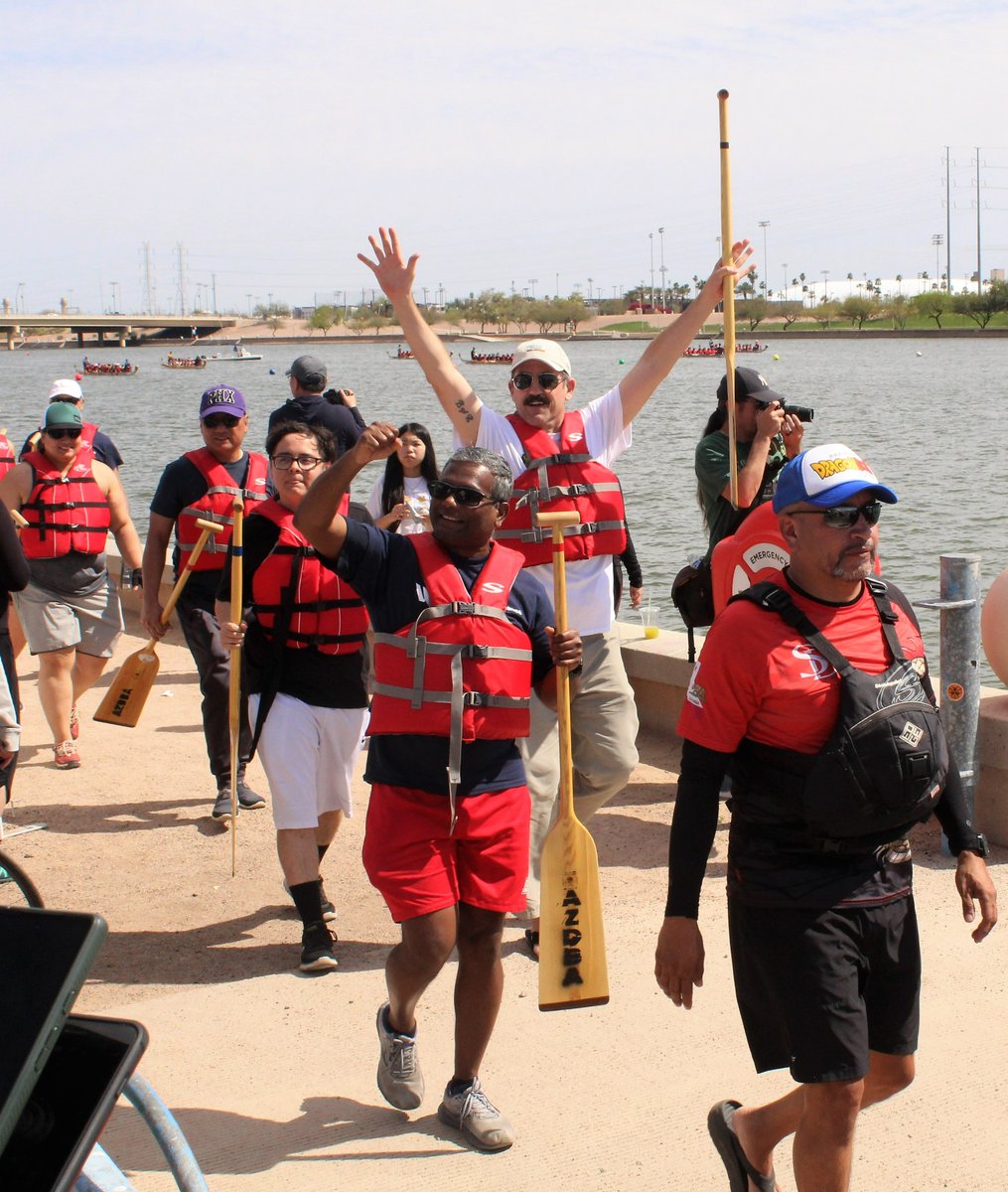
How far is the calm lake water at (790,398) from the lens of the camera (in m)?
20.6

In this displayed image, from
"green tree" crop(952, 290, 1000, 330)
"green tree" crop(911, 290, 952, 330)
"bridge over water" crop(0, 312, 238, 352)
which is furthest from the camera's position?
"bridge over water" crop(0, 312, 238, 352)

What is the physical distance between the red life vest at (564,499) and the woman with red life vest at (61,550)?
12.1ft

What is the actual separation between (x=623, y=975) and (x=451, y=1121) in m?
1.17

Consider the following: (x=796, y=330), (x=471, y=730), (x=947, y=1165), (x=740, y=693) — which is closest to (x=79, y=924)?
(x=740, y=693)

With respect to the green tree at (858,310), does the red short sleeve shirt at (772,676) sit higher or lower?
lower

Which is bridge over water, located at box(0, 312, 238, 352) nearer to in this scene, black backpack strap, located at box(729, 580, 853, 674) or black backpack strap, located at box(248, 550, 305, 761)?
black backpack strap, located at box(248, 550, 305, 761)

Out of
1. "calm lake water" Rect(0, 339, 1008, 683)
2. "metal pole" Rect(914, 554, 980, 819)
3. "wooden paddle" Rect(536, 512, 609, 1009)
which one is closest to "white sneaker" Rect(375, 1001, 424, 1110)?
"wooden paddle" Rect(536, 512, 609, 1009)

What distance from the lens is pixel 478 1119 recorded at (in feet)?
13.8

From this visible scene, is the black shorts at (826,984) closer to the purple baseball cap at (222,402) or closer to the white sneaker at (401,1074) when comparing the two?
the white sneaker at (401,1074)

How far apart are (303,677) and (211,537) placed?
191 centimetres

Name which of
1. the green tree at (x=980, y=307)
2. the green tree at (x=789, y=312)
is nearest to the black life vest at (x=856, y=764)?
the green tree at (x=980, y=307)

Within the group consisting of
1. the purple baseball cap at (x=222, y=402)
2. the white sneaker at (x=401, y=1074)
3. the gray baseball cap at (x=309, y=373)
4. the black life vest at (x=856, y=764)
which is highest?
the gray baseball cap at (x=309, y=373)

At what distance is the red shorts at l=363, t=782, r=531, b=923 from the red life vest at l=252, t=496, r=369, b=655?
1400 millimetres

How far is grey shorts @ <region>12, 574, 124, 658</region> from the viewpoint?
8352 mm
